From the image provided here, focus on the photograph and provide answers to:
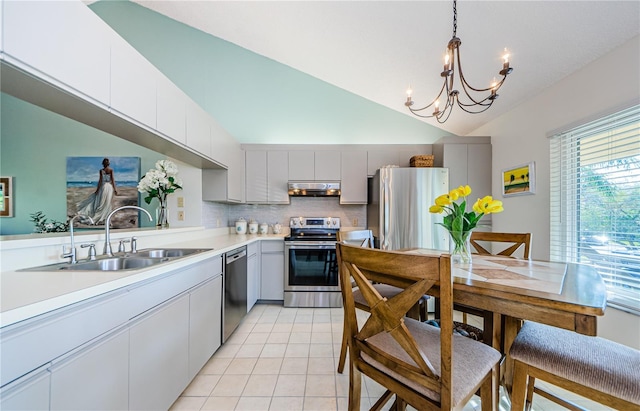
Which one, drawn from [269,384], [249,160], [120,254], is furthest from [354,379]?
[249,160]

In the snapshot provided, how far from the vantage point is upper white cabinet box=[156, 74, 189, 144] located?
1647mm

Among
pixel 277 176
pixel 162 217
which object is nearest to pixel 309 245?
pixel 277 176

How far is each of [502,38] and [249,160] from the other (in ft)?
9.80

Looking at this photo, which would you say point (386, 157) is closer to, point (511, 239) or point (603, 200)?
point (511, 239)

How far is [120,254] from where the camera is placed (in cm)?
162

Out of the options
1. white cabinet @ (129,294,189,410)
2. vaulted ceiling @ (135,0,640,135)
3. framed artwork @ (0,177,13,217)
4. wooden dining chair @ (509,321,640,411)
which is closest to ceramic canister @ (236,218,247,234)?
white cabinet @ (129,294,189,410)

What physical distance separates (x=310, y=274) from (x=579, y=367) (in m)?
2.35

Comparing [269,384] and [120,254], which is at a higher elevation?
[120,254]

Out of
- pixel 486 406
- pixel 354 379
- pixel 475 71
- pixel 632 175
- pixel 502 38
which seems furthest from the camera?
pixel 475 71

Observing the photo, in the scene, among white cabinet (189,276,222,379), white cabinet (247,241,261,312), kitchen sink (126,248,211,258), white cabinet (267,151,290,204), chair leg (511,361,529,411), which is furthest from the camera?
white cabinet (267,151,290,204)

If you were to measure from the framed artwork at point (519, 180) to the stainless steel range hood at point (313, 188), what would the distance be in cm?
202

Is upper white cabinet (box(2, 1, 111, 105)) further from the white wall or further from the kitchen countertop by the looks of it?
the white wall

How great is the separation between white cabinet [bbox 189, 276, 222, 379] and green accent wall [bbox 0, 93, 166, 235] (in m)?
1.92

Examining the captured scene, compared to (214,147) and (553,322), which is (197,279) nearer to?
(214,147)
